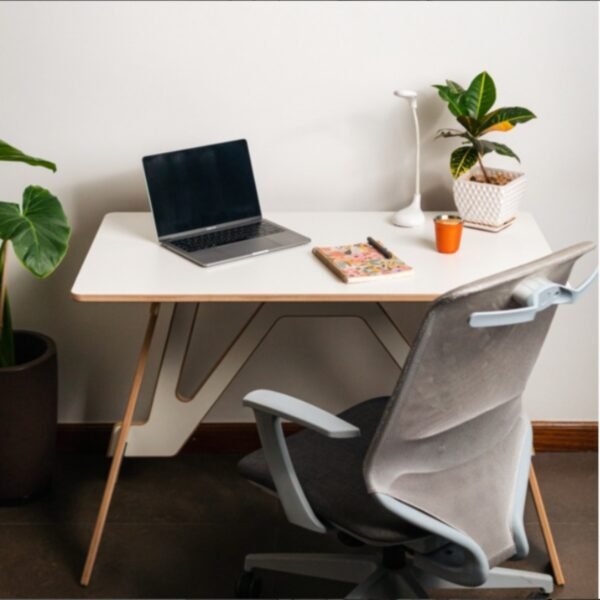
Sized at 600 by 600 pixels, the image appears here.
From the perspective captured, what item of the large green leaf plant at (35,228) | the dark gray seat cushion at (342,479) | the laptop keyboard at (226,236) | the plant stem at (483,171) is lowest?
the dark gray seat cushion at (342,479)

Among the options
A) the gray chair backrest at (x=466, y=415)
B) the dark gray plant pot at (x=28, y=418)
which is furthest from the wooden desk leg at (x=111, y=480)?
the gray chair backrest at (x=466, y=415)

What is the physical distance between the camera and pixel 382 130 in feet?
9.05

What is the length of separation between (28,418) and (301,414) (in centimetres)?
105

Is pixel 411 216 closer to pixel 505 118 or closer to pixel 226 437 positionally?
pixel 505 118

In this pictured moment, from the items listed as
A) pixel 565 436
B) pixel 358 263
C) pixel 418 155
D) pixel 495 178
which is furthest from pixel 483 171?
pixel 565 436

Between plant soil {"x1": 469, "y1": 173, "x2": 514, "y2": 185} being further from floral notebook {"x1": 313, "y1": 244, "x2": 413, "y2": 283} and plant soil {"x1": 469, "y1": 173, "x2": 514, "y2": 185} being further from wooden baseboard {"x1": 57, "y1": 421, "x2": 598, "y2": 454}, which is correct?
wooden baseboard {"x1": 57, "y1": 421, "x2": 598, "y2": 454}

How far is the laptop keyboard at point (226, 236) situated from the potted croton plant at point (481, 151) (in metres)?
0.45

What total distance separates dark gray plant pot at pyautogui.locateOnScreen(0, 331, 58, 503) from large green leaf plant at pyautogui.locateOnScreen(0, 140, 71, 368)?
1.09 ft

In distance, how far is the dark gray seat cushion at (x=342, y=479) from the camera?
1.96m

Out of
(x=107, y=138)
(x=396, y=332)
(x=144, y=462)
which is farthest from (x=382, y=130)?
(x=144, y=462)

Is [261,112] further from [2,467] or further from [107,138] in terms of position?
[2,467]

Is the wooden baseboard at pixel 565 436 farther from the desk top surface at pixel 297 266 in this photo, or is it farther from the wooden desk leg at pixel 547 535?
the desk top surface at pixel 297 266

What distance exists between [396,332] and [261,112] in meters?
0.64

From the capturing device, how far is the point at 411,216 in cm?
265
